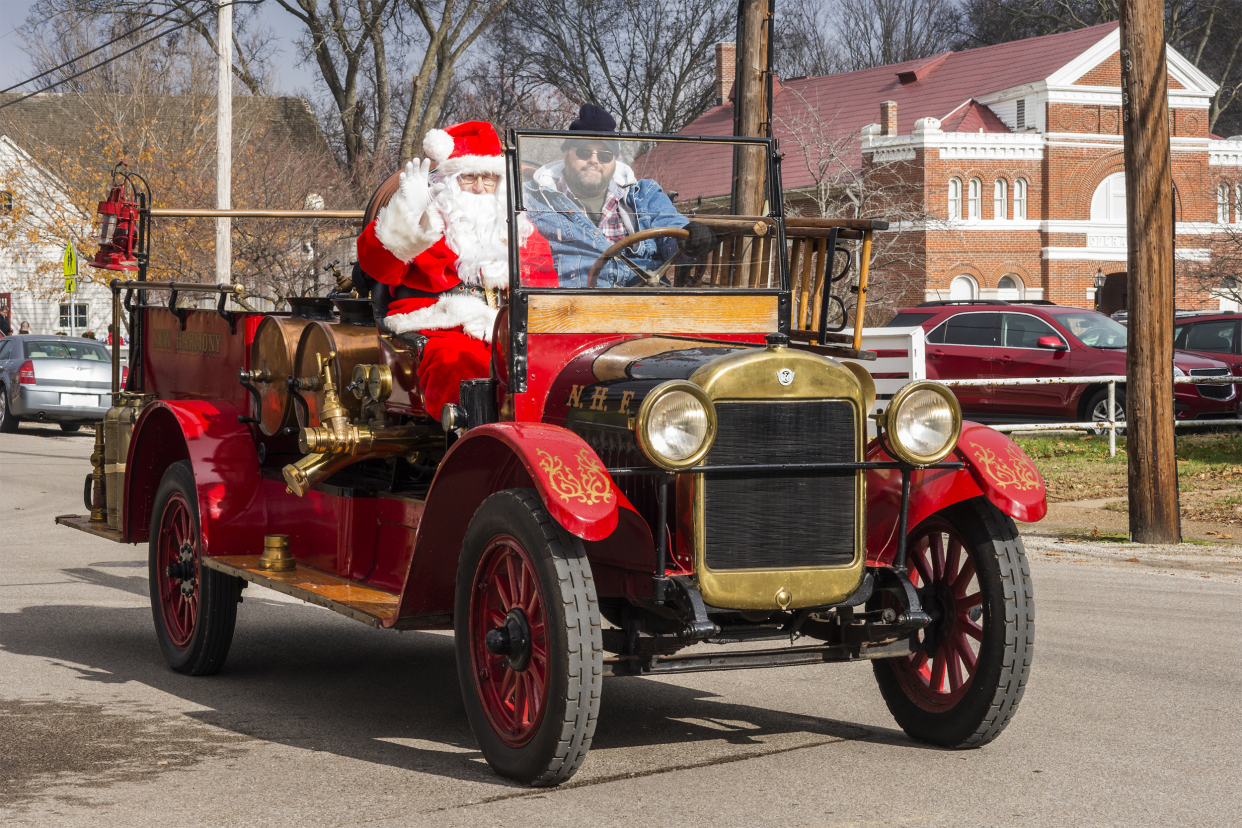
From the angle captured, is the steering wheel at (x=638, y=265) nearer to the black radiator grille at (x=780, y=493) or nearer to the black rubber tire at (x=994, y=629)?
the black radiator grille at (x=780, y=493)

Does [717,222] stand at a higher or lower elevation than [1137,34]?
lower

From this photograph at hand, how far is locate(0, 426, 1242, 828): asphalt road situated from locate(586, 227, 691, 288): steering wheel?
5.73 feet

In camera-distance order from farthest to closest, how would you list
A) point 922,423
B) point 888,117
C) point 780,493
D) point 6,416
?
Result: 1. point 888,117
2. point 6,416
3. point 922,423
4. point 780,493

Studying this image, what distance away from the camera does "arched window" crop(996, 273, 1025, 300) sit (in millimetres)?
45469

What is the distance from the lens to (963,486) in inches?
201

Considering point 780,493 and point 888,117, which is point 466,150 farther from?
point 888,117

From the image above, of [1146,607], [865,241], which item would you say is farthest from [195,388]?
[1146,607]

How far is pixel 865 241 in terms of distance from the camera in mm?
6039

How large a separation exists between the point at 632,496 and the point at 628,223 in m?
1.24

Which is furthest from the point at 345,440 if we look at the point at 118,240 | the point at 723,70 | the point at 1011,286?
the point at 723,70

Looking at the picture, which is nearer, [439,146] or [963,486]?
[963,486]

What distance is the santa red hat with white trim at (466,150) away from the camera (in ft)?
20.7

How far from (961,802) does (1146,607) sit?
14.9 ft

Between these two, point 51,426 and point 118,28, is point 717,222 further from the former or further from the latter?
point 118,28
